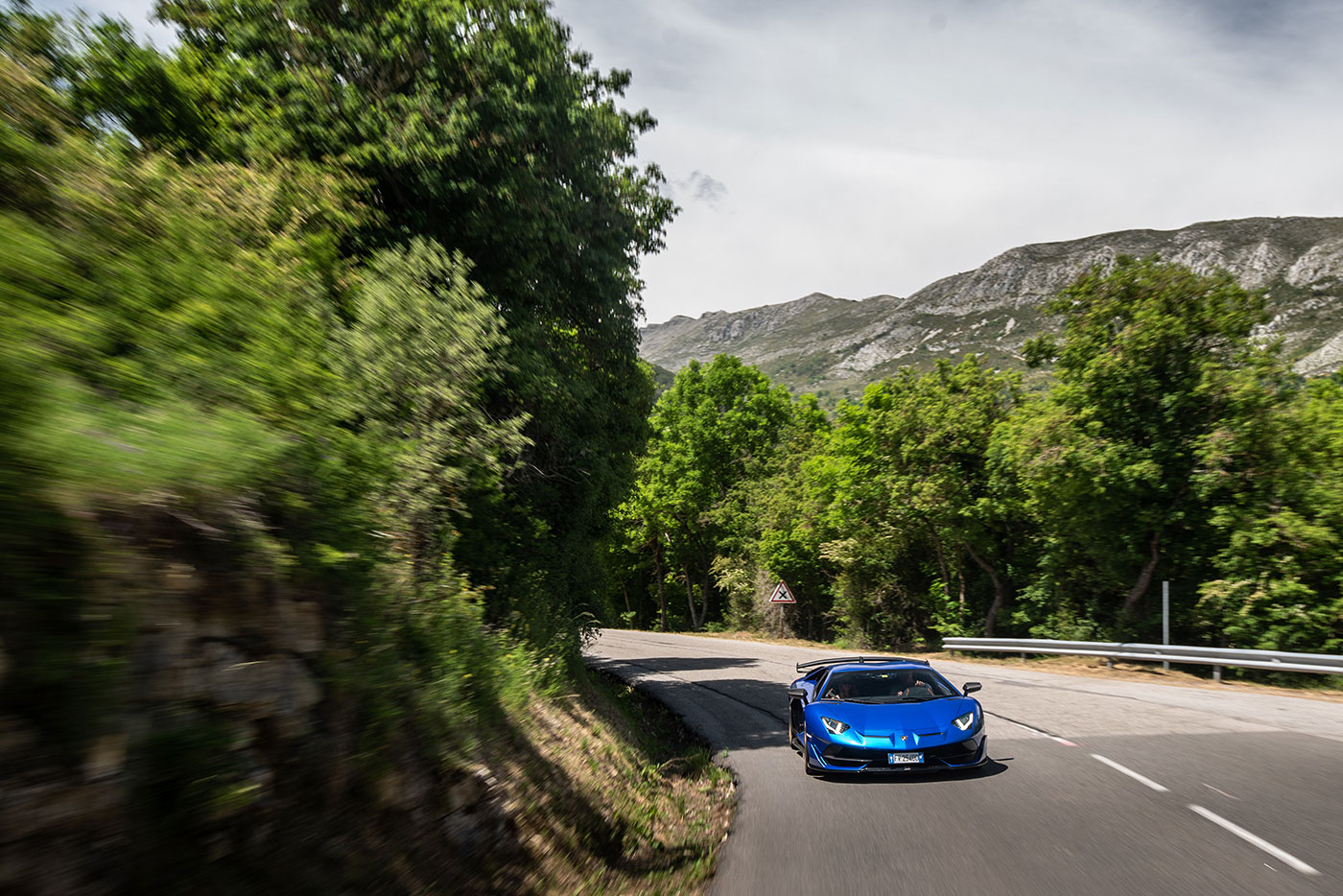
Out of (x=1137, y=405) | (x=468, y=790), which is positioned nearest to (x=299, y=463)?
(x=468, y=790)

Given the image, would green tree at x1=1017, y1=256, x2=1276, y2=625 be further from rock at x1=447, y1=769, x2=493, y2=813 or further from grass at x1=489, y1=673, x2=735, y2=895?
rock at x1=447, y1=769, x2=493, y2=813

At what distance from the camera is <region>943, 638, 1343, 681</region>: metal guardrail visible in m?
16.0

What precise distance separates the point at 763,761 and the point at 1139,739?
196 inches

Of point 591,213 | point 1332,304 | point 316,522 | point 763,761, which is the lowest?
point 763,761

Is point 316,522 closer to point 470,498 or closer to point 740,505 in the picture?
point 470,498

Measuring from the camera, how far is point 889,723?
343 inches

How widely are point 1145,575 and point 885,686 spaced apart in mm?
17730

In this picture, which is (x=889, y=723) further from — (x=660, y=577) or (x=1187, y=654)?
(x=660, y=577)

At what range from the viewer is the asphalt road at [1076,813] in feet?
17.8

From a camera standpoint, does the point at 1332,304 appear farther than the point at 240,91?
Yes

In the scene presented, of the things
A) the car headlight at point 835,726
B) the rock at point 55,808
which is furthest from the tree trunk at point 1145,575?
the rock at point 55,808

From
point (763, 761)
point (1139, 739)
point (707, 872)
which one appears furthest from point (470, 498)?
point (1139, 739)

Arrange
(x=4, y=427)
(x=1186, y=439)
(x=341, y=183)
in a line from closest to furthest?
(x=4, y=427) < (x=341, y=183) < (x=1186, y=439)

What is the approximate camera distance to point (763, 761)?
10844mm
